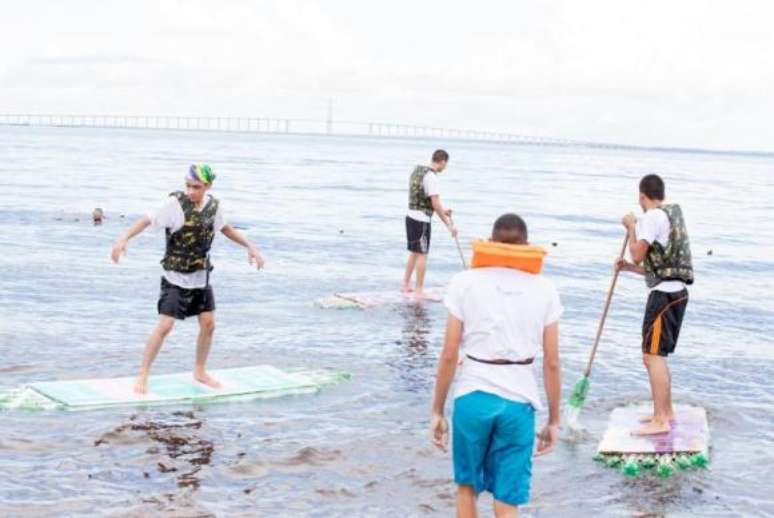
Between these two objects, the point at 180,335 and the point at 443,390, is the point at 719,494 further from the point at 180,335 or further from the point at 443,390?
the point at 180,335

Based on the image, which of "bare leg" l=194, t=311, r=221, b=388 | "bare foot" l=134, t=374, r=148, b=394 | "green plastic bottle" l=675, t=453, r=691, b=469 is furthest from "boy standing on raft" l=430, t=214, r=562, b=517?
"bare foot" l=134, t=374, r=148, b=394

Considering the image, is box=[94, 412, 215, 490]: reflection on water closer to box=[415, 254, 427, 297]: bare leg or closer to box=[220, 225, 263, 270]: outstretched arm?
box=[220, 225, 263, 270]: outstretched arm

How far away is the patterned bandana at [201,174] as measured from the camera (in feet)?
33.5

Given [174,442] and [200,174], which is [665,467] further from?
[200,174]

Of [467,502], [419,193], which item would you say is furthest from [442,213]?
[467,502]

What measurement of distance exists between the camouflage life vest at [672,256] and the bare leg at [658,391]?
69cm

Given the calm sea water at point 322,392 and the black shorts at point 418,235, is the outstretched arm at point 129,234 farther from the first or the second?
the black shorts at point 418,235

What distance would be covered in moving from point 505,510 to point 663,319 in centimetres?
393

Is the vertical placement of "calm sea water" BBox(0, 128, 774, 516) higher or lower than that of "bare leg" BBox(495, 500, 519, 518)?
lower

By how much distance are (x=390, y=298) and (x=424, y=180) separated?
75.6 inches

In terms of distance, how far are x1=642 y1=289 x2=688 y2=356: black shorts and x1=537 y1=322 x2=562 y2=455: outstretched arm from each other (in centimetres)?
351

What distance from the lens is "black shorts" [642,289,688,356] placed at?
988 cm

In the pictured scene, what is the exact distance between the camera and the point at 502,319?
246 inches

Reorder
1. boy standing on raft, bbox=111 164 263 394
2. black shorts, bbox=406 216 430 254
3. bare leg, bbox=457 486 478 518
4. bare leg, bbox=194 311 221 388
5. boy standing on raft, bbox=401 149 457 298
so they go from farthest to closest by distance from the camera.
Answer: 1. black shorts, bbox=406 216 430 254
2. boy standing on raft, bbox=401 149 457 298
3. bare leg, bbox=194 311 221 388
4. boy standing on raft, bbox=111 164 263 394
5. bare leg, bbox=457 486 478 518
